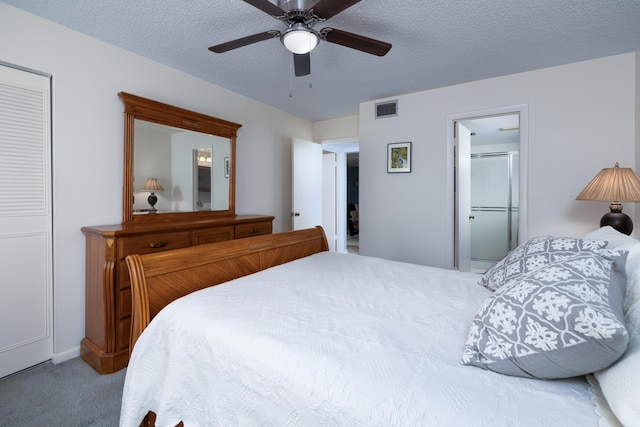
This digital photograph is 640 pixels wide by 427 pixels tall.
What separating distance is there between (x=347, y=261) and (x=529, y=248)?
1.12m

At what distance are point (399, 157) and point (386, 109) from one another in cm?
64

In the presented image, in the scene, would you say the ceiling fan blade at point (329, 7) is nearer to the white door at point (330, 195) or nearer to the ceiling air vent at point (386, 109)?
the ceiling air vent at point (386, 109)

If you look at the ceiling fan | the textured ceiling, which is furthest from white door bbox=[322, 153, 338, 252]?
the ceiling fan

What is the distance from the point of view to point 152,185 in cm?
266

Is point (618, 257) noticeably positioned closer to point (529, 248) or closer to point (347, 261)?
point (529, 248)

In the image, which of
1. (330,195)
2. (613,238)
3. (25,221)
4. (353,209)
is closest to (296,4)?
(613,238)

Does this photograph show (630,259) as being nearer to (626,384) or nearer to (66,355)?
Answer: (626,384)

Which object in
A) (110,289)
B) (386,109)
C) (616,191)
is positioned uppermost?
(386,109)

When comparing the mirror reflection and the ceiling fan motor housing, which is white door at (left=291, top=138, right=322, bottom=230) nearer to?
the mirror reflection

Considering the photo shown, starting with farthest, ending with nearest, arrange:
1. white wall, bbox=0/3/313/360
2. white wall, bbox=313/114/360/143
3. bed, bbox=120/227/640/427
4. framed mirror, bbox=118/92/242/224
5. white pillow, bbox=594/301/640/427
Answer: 1. white wall, bbox=313/114/360/143
2. framed mirror, bbox=118/92/242/224
3. white wall, bbox=0/3/313/360
4. bed, bbox=120/227/640/427
5. white pillow, bbox=594/301/640/427

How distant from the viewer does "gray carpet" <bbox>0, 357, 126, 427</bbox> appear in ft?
5.28

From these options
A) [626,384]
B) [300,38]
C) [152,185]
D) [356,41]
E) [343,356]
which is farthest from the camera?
[152,185]

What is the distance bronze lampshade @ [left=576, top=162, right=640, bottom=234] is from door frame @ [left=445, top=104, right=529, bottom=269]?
0.64m

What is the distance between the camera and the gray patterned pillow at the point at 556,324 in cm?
73
